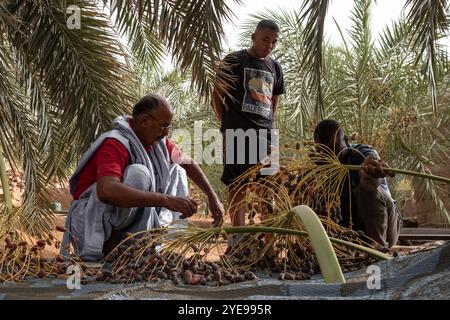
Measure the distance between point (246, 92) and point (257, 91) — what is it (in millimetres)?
90

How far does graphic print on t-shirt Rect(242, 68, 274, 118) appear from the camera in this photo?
6395mm

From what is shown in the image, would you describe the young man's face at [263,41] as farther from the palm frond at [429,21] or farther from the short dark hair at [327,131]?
the short dark hair at [327,131]

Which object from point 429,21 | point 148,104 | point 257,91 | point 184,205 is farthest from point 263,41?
point 184,205

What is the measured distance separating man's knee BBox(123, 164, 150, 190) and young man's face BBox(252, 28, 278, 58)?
6.34 feet

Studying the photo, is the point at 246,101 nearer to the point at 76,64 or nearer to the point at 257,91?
the point at 257,91

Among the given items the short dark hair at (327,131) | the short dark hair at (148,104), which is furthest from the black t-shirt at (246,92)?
the short dark hair at (148,104)

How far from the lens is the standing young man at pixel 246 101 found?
247 inches

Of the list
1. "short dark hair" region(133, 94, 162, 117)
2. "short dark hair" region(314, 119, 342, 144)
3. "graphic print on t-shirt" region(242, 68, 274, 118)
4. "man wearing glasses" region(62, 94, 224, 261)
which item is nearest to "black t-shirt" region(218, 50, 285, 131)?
"graphic print on t-shirt" region(242, 68, 274, 118)

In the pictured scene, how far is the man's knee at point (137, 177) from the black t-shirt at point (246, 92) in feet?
5.48

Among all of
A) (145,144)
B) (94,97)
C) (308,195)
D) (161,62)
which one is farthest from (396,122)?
(308,195)
